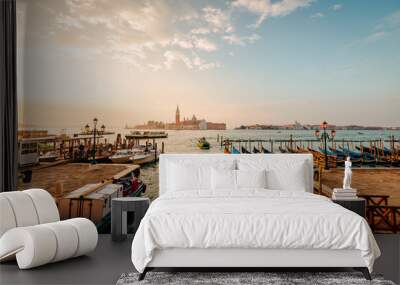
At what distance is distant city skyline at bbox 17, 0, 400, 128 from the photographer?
273 inches

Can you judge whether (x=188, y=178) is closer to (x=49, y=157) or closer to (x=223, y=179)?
(x=223, y=179)

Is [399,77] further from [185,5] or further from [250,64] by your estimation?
[185,5]

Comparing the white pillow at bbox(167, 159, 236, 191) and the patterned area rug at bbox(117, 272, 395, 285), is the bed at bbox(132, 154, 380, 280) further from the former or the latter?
the white pillow at bbox(167, 159, 236, 191)

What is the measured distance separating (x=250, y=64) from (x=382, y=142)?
2.15m

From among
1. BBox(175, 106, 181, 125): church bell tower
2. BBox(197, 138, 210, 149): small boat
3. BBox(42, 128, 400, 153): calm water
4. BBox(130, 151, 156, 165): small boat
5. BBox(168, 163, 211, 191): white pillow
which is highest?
BBox(175, 106, 181, 125): church bell tower

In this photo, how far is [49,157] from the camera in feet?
22.9

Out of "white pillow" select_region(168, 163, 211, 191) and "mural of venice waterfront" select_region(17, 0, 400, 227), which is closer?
"white pillow" select_region(168, 163, 211, 191)

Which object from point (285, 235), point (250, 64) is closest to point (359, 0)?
point (250, 64)

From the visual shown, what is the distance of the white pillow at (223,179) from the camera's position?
231 inches

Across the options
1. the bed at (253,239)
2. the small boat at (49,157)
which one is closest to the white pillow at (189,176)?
the bed at (253,239)

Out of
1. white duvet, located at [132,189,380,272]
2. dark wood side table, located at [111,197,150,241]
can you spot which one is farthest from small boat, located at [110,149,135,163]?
white duvet, located at [132,189,380,272]

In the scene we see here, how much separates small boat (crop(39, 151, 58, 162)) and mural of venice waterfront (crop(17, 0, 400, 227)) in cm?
1

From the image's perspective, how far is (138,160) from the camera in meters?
7.20

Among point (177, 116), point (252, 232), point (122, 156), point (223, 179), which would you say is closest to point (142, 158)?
point (122, 156)
